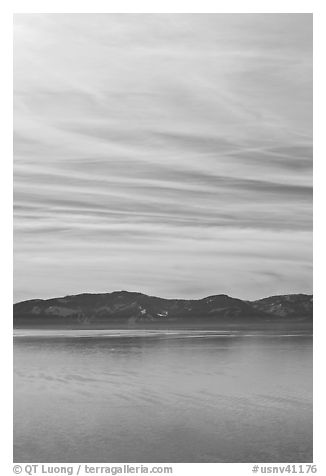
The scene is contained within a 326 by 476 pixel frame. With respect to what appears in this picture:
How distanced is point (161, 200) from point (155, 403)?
1473 mm

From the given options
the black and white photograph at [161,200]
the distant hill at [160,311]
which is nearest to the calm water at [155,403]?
the black and white photograph at [161,200]

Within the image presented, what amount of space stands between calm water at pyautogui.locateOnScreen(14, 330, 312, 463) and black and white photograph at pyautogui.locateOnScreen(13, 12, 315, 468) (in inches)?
0.7

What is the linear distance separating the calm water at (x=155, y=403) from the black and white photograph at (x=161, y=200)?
2 cm

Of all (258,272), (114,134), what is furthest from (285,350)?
(114,134)

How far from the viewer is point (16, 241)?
203 inches

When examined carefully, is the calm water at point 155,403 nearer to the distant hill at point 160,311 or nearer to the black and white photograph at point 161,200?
the black and white photograph at point 161,200

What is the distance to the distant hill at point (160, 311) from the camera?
5.35 m

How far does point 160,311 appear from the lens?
5598mm
